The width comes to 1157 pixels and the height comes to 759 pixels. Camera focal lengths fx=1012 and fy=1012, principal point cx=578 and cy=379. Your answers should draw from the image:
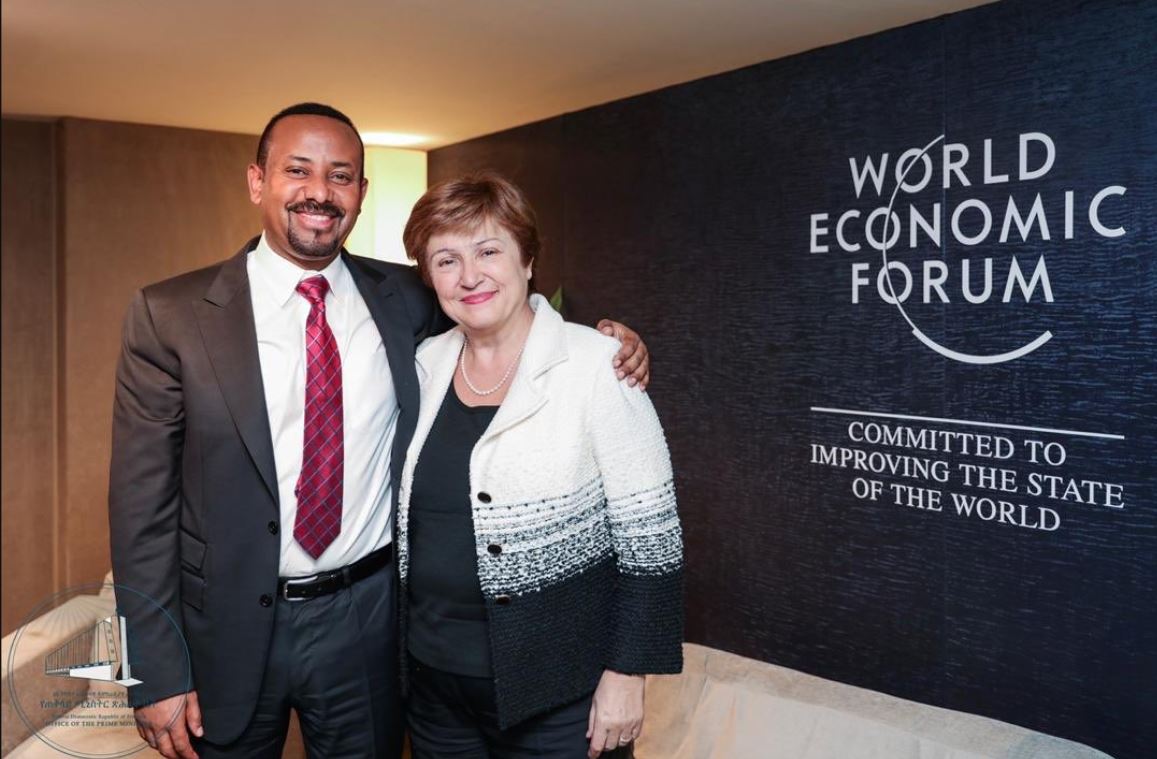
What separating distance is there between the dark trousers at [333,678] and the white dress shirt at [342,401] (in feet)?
0.29

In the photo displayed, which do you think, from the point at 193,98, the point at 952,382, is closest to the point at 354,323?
the point at 952,382

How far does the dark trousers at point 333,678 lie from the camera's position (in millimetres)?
1977

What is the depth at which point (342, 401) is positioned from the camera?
6.66 feet

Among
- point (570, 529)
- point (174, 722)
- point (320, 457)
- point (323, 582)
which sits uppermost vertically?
point (320, 457)

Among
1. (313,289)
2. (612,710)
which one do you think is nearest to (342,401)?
(313,289)

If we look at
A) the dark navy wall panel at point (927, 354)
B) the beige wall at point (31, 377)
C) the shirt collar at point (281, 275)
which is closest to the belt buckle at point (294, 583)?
the shirt collar at point (281, 275)

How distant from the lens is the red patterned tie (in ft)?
6.47

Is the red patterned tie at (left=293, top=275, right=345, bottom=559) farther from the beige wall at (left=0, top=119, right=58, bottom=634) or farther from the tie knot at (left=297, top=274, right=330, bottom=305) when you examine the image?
the beige wall at (left=0, top=119, right=58, bottom=634)

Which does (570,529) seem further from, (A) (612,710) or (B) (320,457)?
(B) (320,457)

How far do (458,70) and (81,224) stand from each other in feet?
9.12

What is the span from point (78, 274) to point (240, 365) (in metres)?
4.47

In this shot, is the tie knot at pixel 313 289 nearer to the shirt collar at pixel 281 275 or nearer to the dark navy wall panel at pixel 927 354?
the shirt collar at pixel 281 275

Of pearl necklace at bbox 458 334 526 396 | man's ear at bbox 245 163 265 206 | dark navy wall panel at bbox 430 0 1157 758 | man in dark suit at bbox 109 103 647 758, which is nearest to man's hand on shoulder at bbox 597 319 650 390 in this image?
man in dark suit at bbox 109 103 647 758

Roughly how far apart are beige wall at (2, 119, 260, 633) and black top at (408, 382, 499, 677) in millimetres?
4641
